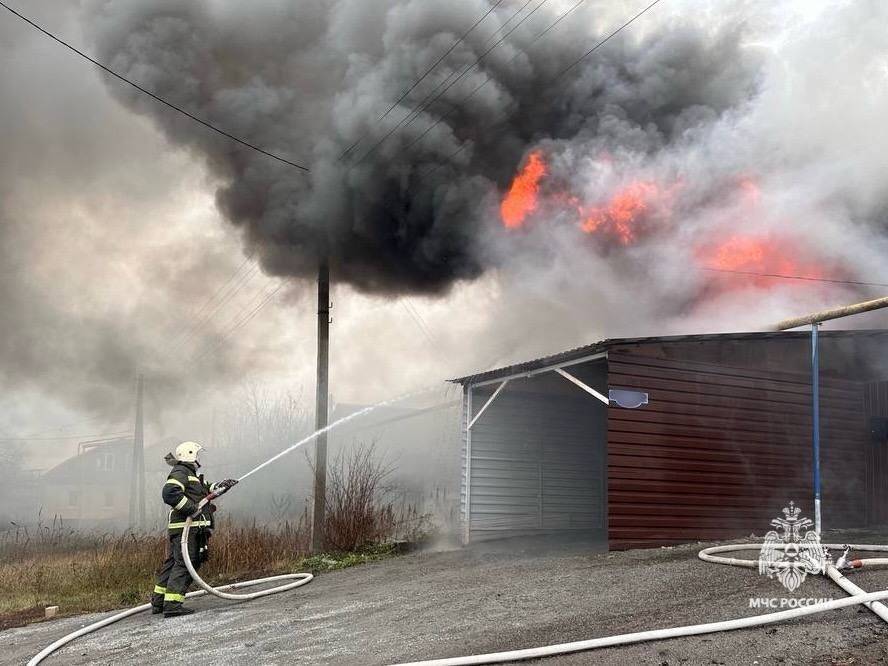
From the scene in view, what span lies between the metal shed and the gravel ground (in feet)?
3.32

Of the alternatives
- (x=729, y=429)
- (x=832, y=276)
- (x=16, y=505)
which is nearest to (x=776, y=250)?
(x=832, y=276)

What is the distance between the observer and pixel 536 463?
48.1 feet

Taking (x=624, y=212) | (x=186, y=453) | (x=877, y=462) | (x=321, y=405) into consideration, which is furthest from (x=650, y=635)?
(x=624, y=212)

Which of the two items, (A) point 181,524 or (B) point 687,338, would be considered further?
(B) point 687,338

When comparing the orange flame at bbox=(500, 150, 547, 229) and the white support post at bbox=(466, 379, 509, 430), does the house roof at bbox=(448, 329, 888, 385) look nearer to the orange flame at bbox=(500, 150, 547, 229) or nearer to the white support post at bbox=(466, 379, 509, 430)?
the white support post at bbox=(466, 379, 509, 430)

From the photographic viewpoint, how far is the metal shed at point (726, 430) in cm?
1029

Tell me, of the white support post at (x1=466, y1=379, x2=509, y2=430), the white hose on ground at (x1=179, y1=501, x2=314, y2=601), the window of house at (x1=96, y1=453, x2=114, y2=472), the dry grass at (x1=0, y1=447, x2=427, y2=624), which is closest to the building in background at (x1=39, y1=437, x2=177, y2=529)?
the window of house at (x1=96, y1=453, x2=114, y2=472)

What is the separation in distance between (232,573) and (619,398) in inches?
248

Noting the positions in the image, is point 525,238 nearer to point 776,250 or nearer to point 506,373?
point 506,373

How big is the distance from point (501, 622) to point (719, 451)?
17.9 ft

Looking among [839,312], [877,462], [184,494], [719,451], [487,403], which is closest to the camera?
[184,494]

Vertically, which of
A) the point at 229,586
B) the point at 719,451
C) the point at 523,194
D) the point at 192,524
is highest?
the point at 523,194

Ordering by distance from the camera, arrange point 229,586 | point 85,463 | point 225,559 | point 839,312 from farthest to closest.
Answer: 1. point 85,463
2. point 225,559
3. point 229,586
4. point 839,312

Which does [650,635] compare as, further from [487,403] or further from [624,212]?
[624,212]
